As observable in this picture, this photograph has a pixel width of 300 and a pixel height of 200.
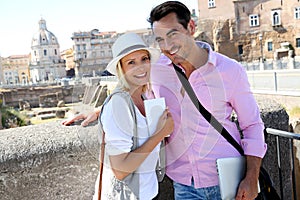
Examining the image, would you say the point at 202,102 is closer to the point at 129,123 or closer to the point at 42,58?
the point at 129,123

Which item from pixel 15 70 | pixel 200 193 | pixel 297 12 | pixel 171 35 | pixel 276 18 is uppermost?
pixel 297 12

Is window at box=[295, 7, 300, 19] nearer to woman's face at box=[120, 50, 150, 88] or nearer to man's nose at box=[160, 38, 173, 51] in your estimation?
man's nose at box=[160, 38, 173, 51]

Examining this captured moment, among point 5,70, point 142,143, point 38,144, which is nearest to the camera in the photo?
point 142,143

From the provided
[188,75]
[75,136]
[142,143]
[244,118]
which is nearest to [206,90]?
[188,75]

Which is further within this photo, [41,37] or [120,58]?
[41,37]

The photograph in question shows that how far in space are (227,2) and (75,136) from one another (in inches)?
1645

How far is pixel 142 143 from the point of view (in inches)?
58.0

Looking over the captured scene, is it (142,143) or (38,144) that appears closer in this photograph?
(142,143)

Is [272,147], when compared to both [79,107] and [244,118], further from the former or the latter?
[79,107]

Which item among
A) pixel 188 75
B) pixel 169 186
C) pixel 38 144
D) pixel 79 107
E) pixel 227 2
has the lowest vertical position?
pixel 169 186

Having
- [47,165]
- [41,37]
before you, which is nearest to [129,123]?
[47,165]

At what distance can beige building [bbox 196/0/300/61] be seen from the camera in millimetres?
39312

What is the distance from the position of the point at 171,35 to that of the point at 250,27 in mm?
42164

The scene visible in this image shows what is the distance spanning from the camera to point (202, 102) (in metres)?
1.63
